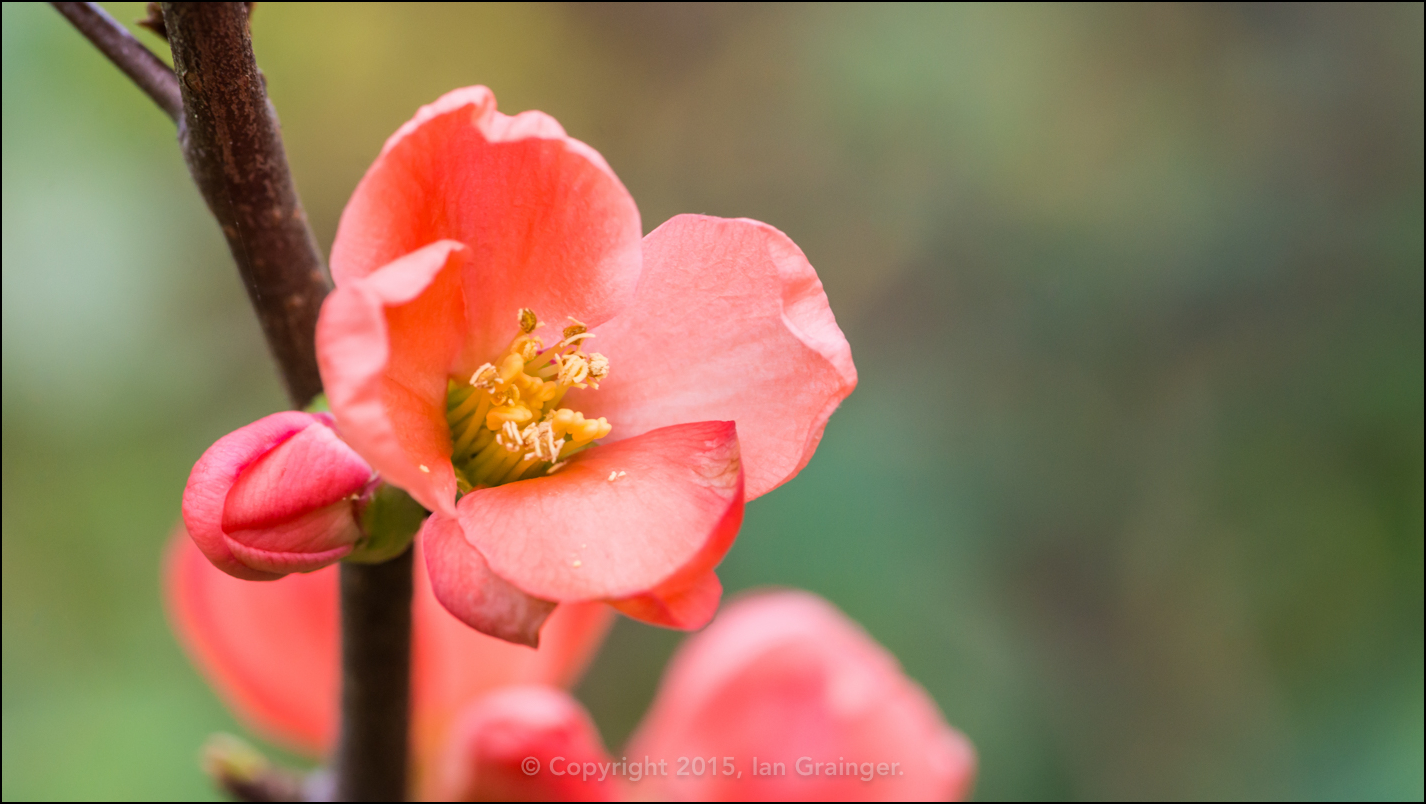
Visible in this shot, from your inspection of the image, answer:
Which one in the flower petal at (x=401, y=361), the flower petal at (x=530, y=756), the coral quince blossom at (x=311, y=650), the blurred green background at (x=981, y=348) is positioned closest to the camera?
the flower petal at (x=401, y=361)

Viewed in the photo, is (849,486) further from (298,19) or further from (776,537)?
(298,19)

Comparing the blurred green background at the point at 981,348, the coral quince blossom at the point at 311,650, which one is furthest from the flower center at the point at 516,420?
the blurred green background at the point at 981,348

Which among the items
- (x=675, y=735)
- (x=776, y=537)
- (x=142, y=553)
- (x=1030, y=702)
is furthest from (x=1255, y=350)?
(x=142, y=553)

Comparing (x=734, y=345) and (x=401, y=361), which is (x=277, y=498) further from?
(x=734, y=345)

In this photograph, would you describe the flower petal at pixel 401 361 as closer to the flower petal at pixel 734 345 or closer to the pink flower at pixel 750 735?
the flower petal at pixel 734 345

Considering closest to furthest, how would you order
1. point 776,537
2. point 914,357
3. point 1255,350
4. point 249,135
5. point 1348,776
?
1. point 249,135
2. point 1348,776
3. point 776,537
4. point 1255,350
5. point 914,357

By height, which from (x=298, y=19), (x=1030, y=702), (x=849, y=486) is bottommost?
(x=1030, y=702)
